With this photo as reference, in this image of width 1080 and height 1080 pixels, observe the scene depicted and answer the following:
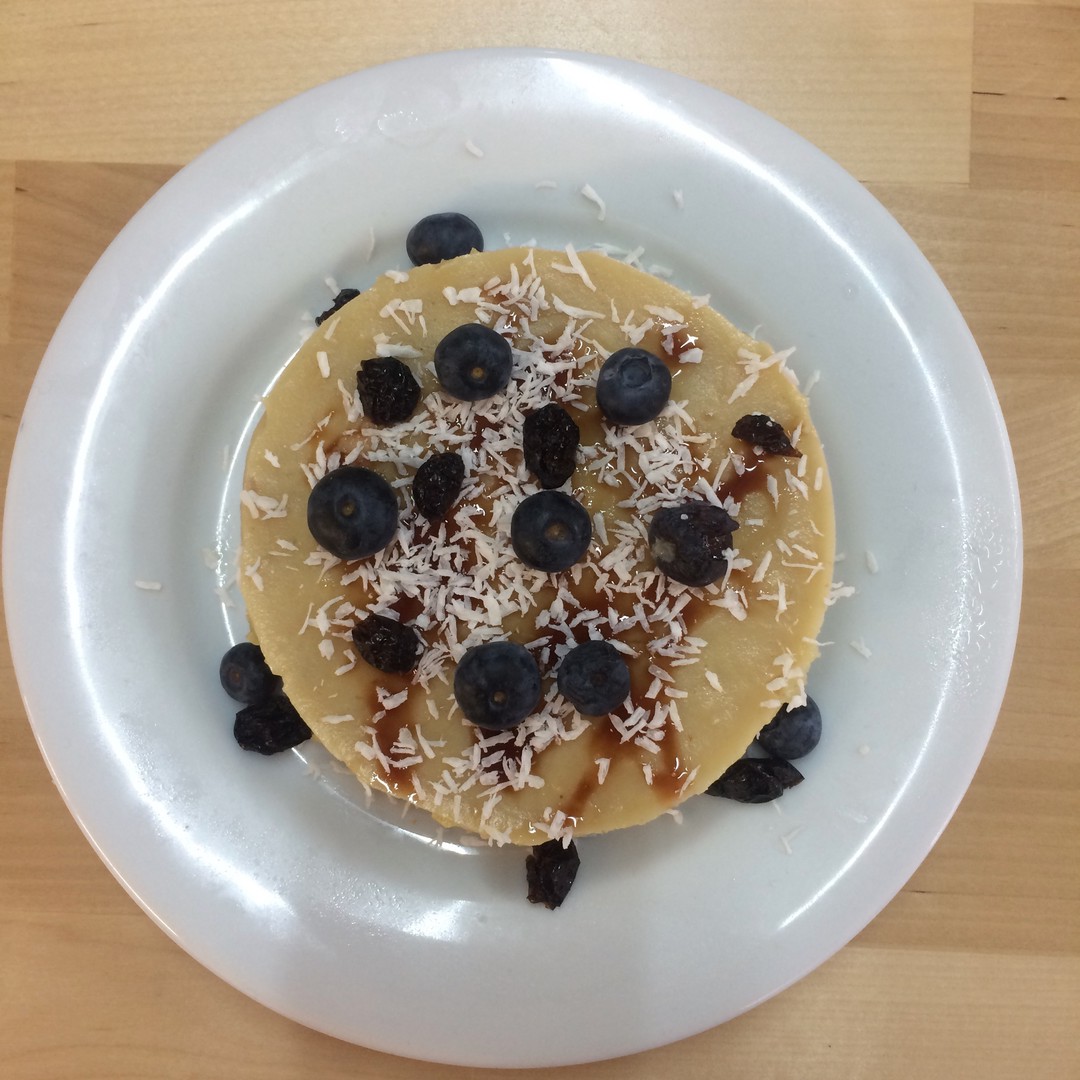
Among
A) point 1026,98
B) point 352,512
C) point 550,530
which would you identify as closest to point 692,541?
point 550,530

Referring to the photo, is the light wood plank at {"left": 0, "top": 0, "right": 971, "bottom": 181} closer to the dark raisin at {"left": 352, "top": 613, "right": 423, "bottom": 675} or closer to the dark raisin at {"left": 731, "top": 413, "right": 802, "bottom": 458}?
the dark raisin at {"left": 731, "top": 413, "right": 802, "bottom": 458}

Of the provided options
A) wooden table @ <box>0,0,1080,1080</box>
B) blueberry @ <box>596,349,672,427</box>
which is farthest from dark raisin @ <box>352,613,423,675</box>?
wooden table @ <box>0,0,1080,1080</box>

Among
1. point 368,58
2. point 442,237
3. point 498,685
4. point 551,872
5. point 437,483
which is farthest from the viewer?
point 368,58

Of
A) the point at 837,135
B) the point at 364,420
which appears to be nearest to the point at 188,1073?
the point at 364,420

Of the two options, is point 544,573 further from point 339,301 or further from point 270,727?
point 339,301

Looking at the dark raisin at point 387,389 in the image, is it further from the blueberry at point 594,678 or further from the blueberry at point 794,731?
the blueberry at point 794,731

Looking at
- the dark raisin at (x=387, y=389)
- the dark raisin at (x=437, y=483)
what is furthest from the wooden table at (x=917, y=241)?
the dark raisin at (x=437, y=483)

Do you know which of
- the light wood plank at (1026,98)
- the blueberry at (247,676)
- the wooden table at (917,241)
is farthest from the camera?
the light wood plank at (1026,98)

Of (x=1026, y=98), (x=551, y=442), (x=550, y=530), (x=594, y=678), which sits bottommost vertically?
(x=594, y=678)
